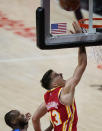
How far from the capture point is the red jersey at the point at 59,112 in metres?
4.07

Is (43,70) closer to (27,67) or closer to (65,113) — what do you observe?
(27,67)

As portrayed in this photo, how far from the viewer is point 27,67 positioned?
831 centimetres

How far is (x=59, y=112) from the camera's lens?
4.09 metres

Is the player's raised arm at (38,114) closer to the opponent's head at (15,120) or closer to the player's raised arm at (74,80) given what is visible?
the opponent's head at (15,120)

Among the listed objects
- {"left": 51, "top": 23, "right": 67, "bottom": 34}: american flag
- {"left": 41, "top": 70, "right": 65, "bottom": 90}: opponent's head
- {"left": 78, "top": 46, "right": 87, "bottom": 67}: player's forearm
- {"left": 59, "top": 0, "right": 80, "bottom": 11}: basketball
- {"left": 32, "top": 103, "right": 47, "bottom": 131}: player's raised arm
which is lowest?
{"left": 32, "top": 103, "right": 47, "bottom": 131}: player's raised arm

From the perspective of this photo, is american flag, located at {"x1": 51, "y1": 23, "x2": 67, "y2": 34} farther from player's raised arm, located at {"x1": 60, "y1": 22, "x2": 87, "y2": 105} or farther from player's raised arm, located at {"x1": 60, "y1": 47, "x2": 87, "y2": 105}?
player's raised arm, located at {"x1": 60, "y1": 47, "x2": 87, "y2": 105}

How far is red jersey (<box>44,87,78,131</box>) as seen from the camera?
407cm

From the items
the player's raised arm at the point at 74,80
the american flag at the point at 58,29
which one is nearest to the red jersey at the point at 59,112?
the player's raised arm at the point at 74,80

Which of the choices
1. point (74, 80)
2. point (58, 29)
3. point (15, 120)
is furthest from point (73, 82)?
point (15, 120)

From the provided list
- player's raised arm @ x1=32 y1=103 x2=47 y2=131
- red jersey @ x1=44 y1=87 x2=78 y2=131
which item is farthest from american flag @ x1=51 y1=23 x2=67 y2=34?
player's raised arm @ x1=32 y1=103 x2=47 y2=131

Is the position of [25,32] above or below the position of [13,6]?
below

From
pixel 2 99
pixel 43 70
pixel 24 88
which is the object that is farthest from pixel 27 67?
pixel 2 99

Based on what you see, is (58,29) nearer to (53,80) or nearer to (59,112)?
(53,80)

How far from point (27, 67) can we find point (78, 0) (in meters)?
4.48
